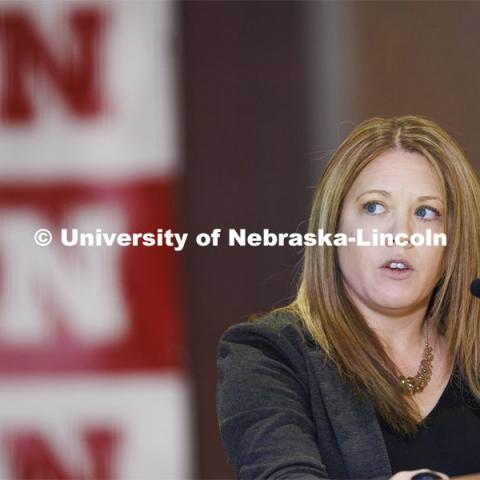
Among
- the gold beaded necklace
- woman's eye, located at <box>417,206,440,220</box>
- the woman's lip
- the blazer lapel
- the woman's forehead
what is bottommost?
the blazer lapel

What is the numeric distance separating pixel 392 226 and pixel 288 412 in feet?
1.30

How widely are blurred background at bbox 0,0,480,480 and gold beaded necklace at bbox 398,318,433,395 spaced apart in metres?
0.32

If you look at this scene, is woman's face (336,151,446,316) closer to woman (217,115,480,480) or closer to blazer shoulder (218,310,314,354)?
woman (217,115,480,480)

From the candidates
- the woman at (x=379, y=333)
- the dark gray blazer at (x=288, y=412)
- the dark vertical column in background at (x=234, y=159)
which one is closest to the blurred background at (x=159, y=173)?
the dark vertical column in background at (x=234, y=159)

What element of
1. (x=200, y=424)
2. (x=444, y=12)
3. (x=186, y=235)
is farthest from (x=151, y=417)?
(x=444, y=12)

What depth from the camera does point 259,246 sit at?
1.76 metres

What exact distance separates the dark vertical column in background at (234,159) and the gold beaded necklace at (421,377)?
330 mm

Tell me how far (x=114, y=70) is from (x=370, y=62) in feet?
1.69

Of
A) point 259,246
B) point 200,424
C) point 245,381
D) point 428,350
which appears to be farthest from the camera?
point 200,424

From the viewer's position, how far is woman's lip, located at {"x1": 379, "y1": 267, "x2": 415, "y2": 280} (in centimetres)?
150

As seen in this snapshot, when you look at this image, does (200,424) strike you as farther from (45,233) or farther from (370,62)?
(370,62)

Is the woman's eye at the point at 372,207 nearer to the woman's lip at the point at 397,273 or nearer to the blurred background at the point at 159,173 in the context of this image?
the woman's lip at the point at 397,273

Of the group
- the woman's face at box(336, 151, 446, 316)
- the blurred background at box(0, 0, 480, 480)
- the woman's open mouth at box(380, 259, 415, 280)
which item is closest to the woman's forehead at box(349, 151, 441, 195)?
the woman's face at box(336, 151, 446, 316)

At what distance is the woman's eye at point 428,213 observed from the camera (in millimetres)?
1512
